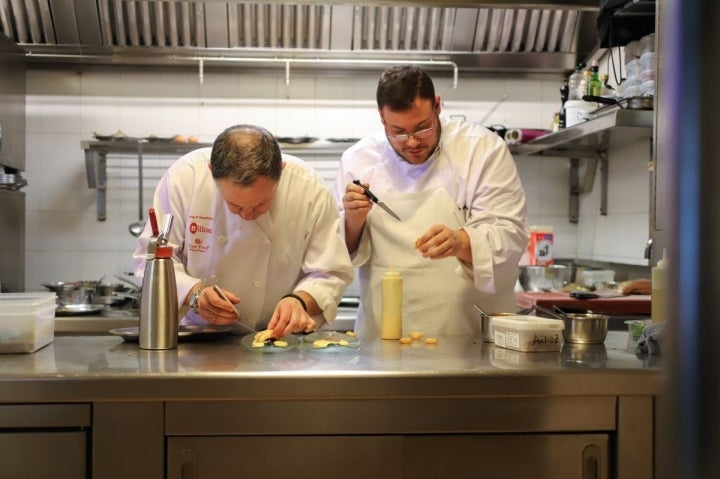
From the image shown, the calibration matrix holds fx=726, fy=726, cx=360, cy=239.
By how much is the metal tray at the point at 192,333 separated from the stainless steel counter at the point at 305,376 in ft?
0.62

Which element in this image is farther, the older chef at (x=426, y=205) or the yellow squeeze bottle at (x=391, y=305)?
the older chef at (x=426, y=205)

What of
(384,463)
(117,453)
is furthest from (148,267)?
(384,463)

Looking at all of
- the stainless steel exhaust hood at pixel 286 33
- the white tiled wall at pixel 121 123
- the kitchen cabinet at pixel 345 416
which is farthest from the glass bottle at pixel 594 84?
the kitchen cabinet at pixel 345 416

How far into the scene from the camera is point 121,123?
13.0ft

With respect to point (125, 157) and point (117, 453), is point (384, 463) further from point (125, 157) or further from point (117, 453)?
point (125, 157)

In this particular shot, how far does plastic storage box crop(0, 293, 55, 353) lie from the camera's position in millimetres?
1752

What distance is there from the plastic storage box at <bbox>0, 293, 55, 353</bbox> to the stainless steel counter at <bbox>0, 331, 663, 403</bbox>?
0.12 feet

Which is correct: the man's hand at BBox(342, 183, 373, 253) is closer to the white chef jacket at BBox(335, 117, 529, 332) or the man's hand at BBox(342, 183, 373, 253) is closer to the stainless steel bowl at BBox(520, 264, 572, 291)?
the white chef jacket at BBox(335, 117, 529, 332)

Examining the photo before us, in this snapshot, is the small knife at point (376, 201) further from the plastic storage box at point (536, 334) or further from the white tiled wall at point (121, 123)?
the white tiled wall at point (121, 123)

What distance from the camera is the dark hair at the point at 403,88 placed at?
2.34 m

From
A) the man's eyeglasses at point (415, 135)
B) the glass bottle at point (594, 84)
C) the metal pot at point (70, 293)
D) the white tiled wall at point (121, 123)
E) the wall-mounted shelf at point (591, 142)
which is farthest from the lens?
the white tiled wall at point (121, 123)

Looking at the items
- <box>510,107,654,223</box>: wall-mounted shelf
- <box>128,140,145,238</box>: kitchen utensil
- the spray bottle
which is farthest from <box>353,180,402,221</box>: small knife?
<box>128,140,145,238</box>: kitchen utensil

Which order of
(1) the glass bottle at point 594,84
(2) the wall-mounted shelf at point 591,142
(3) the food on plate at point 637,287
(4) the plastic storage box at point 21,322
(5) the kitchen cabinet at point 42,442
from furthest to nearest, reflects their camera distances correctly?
(1) the glass bottle at point 594,84, (3) the food on plate at point 637,287, (2) the wall-mounted shelf at point 591,142, (4) the plastic storage box at point 21,322, (5) the kitchen cabinet at point 42,442

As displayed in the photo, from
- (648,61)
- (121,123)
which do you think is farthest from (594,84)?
(121,123)
